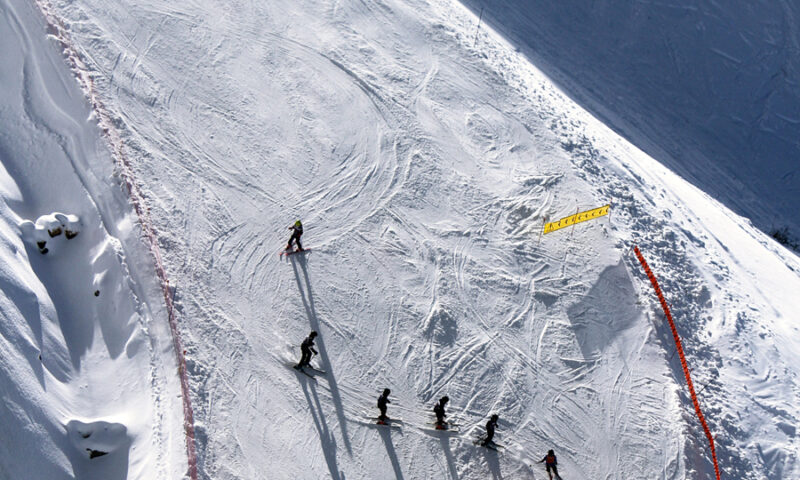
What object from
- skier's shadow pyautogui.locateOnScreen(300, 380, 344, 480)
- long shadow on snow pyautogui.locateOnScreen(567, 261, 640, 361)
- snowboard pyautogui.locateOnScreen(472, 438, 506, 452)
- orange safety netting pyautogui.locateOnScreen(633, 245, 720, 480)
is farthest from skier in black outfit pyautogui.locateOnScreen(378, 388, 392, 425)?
orange safety netting pyautogui.locateOnScreen(633, 245, 720, 480)

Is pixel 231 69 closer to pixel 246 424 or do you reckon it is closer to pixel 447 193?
pixel 447 193

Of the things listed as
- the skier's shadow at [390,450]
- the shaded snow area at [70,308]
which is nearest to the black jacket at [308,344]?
the skier's shadow at [390,450]

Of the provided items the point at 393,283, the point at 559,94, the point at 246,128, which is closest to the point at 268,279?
the point at 393,283

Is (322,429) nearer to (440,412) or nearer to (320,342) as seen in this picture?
(320,342)

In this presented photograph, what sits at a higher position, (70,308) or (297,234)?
(297,234)

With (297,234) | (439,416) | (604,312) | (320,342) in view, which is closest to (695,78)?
(604,312)
